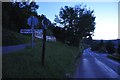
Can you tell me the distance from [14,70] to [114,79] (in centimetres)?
1003

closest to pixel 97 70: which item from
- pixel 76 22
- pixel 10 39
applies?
pixel 10 39

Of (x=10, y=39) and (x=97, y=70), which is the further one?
(x=10, y=39)

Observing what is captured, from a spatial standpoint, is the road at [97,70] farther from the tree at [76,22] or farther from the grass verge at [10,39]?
the tree at [76,22]

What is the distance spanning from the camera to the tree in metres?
65.8

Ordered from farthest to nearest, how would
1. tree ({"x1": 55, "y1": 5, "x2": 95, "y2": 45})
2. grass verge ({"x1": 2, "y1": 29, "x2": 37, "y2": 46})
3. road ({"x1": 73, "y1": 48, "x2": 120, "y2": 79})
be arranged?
tree ({"x1": 55, "y1": 5, "x2": 95, "y2": 45}) < grass verge ({"x1": 2, "y1": 29, "x2": 37, "y2": 46}) < road ({"x1": 73, "y1": 48, "x2": 120, "y2": 79})

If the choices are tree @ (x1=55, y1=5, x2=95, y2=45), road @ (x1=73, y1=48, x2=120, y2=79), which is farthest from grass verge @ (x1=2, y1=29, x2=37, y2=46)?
tree @ (x1=55, y1=5, x2=95, y2=45)

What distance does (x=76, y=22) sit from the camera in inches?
2618

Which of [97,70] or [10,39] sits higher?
[10,39]

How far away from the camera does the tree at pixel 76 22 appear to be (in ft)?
216

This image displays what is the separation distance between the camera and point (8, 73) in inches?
420

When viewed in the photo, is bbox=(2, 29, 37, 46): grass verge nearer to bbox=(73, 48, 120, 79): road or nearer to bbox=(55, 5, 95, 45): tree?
bbox=(73, 48, 120, 79): road

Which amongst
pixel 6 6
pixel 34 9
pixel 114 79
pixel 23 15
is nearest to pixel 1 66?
pixel 114 79

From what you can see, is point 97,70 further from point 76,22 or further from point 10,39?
point 76,22

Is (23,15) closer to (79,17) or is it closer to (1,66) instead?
(79,17)
